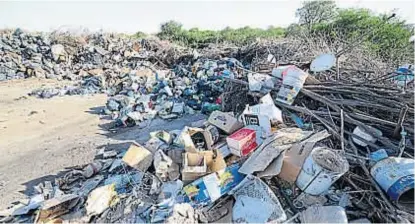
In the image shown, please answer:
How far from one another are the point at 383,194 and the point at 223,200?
120cm

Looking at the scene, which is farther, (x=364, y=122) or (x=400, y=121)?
(x=364, y=122)

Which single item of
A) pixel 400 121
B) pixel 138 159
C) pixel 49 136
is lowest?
pixel 49 136

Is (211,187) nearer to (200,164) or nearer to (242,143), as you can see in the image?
(200,164)

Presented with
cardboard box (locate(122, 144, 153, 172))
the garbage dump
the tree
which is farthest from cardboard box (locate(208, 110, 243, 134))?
the tree

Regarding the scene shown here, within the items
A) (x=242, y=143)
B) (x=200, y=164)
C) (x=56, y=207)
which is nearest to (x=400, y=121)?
(x=242, y=143)

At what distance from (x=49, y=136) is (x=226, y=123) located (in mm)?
3223

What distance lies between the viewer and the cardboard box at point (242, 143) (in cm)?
310

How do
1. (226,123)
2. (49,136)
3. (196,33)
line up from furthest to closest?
(196,33)
(49,136)
(226,123)

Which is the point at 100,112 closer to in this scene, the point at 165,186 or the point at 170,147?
the point at 170,147

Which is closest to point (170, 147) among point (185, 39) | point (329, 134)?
point (329, 134)

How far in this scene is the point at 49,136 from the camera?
5.30 m

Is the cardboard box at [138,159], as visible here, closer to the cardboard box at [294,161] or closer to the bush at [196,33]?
the cardboard box at [294,161]

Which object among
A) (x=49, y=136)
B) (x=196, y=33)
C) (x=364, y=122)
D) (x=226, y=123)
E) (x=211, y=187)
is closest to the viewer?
(x=211, y=187)

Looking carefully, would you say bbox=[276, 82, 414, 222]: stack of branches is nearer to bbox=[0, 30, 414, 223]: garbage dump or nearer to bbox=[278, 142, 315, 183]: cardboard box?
bbox=[0, 30, 414, 223]: garbage dump
